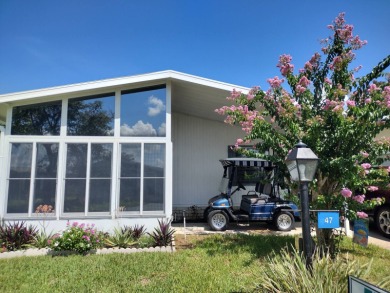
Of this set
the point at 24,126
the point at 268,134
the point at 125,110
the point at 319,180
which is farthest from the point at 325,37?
the point at 24,126

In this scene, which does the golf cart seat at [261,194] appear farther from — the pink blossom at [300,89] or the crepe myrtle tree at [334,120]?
the pink blossom at [300,89]

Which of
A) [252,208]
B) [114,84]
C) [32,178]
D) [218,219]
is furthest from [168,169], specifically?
[32,178]

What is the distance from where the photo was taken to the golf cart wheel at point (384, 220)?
753cm

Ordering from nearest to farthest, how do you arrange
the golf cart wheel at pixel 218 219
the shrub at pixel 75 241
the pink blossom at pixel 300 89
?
the pink blossom at pixel 300 89 → the shrub at pixel 75 241 → the golf cart wheel at pixel 218 219

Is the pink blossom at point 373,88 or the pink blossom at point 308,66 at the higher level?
the pink blossom at point 308,66

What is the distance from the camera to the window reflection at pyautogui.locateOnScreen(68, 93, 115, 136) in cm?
762

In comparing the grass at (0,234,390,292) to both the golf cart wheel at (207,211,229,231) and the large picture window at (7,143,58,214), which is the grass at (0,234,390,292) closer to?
the golf cart wheel at (207,211,229,231)

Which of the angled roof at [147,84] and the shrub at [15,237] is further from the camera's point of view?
the angled roof at [147,84]

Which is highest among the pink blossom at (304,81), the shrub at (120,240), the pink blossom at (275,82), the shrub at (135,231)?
the pink blossom at (275,82)

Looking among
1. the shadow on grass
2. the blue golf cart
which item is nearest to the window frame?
the shadow on grass

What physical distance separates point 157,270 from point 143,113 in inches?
172

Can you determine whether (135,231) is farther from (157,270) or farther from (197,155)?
(197,155)

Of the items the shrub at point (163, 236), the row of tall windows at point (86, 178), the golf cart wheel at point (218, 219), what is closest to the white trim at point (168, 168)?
the row of tall windows at point (86, 178)

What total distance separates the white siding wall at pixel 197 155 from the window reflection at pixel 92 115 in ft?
12.3
